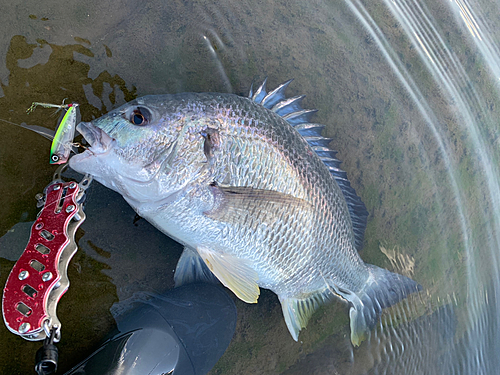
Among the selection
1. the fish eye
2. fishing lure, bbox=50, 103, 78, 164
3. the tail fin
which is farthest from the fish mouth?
the tail fin

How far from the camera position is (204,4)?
2.25m

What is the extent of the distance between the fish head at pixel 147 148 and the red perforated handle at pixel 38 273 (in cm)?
22

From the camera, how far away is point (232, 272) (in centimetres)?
182

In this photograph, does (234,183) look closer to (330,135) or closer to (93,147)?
(93,147)

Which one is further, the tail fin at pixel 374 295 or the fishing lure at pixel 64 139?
the tail fin at pixel 374 295

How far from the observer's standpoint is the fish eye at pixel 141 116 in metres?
1.62

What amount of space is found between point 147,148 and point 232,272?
2.51 ft

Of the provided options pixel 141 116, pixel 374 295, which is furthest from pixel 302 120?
pixel 374 295

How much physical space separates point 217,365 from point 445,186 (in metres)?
2.64

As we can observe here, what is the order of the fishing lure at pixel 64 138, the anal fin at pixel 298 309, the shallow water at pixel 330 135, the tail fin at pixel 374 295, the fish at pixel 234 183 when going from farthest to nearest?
the tail fin at pixel 374 295 → the anal fin at pixel 298 309 → the shallow water at pixel 330 135 → the fishing lure at pixel 64 138 → the fish at pixel 234 183

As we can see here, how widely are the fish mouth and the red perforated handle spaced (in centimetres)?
25

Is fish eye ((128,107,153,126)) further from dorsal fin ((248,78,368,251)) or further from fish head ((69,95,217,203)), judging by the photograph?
dorsal fin ((248,78,368,251))

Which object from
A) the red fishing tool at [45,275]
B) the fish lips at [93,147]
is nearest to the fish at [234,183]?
the fish lips at [93,147]

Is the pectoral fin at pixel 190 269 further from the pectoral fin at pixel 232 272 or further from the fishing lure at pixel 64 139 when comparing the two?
the fishing lure at pixel 64 139
